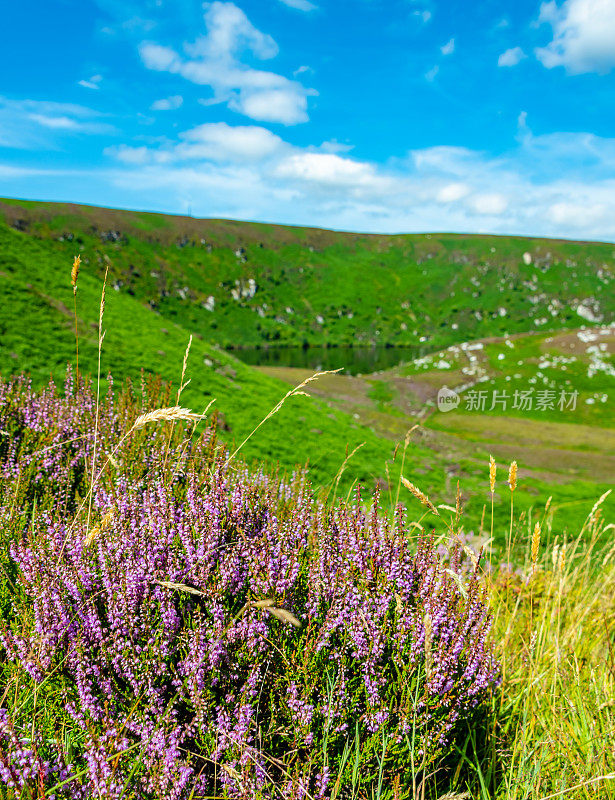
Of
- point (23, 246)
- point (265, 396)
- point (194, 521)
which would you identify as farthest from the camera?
point (23, 246)

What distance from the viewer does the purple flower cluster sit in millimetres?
2584

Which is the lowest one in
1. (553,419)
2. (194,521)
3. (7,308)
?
(553,419)

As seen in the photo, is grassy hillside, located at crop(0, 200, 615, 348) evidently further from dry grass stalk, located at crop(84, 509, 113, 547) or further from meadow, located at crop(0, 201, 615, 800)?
dry grass stalk, located at crop(84, 509, 113, 547)

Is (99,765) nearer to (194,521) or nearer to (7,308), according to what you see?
(194,521)

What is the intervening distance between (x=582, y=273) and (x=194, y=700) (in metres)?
194

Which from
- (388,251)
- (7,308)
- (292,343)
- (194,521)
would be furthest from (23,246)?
(388,251)

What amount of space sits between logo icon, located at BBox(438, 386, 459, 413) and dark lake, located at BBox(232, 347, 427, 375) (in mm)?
38915

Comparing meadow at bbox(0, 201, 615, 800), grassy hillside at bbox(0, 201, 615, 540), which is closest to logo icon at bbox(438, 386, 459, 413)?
grassy hillside at bbox(0, 201, 615, 540)

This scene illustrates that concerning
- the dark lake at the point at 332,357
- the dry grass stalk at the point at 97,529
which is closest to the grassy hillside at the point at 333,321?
the dry grass stalk at the point at 97,529

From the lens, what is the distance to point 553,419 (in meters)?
48.7

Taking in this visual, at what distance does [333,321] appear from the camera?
498 feet

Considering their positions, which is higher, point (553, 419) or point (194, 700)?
point (194, 700)

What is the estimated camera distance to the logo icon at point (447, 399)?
158ft

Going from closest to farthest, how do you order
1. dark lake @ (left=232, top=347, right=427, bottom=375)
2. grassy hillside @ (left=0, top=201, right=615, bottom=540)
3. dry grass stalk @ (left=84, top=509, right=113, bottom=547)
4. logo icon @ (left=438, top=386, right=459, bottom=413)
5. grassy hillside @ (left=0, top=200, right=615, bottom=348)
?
dry grass stalk @ (left=84, top=509, right=113, bottom=547), grassy hillside @ (left=0, top=201, right=615, bottom=540), logo icon @ (left=438, top=386, right=459, bottom=413), dark lake @ (left=232, top=347, right=427, bottom=375), grassy hillside @ (left=0, top=200, right=615, bottom=348)
